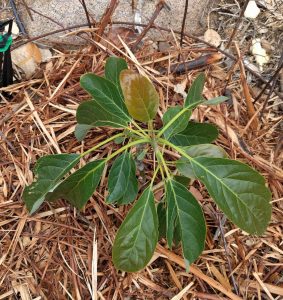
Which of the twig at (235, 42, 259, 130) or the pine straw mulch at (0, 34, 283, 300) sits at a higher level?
the twig at (235, 42, 259, 130)

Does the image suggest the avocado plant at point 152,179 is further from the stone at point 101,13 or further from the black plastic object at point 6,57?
the stone at point 101,13

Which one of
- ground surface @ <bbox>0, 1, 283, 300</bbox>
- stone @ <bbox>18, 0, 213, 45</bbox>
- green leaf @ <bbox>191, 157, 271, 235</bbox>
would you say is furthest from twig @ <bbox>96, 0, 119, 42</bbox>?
green leaf @ <bbox>191, 157, 271, 235</bbox>

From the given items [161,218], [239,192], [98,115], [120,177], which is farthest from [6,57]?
[239,192]

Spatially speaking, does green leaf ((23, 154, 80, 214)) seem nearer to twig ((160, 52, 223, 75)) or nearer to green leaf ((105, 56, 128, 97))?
green leaf ((105, 56, 128, 97))

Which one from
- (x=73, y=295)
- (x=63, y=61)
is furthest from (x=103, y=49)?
(x=73, y=295)

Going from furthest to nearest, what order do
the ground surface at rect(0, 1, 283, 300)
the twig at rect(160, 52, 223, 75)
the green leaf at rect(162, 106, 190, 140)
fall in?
the twig at rect(160, 52, 223, 75) < the ground surface at rect(0, 1, 283, 300) < the green leaf at rect(162, 106, 190, 140)

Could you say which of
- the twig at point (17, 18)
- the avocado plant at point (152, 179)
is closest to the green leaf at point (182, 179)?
the avocado plant at point (152, 179)
